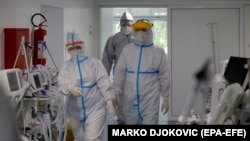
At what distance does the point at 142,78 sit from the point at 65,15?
1930 millimetres

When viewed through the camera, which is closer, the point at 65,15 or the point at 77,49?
the point at 77,49

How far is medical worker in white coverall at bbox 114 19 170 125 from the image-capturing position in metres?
Result: 4.00

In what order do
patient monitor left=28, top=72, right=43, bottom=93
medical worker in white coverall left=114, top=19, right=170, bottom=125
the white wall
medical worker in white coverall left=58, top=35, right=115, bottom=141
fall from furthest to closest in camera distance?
1. medical worker in white coverall left=114, top=19, right=170, bottom=125
2. the white wall
3. medical worker in white coverall left=58, top=35, right=115, bottom=141
4. patient monitor left=28, top=72, right=43, bottom=93

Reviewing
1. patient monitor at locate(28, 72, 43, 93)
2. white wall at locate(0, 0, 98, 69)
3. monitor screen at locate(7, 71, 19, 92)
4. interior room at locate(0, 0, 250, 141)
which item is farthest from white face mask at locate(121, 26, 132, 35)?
monitor screen at locate(7, 71, 19, 92)

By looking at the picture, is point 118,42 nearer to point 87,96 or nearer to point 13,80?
point 87,96

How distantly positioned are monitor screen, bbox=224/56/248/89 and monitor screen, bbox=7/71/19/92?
1.66 m

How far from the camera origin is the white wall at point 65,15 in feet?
12.7

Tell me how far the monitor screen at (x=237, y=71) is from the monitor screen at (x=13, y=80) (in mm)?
1663

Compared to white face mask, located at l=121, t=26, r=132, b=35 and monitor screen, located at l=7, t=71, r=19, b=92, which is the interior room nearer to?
monitor screen, located at l=7, t=71, r=19, b=92

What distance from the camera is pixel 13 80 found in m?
3.24

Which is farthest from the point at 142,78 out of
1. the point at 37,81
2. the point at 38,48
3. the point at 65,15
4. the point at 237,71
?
the point at 65,15

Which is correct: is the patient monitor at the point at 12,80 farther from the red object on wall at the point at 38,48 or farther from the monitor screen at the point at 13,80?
the red object on wall at the point at 38,48

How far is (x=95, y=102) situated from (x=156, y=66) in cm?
74

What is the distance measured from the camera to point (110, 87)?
3.83 meters
